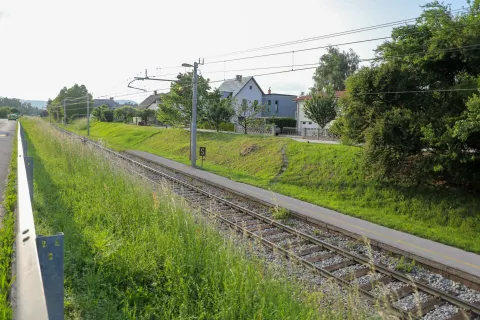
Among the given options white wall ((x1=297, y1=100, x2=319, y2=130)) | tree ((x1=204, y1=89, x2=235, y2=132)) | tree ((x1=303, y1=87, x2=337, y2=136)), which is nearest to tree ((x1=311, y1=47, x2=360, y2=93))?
white wall ((x1=297, y1=100, x2=319, y2=130))

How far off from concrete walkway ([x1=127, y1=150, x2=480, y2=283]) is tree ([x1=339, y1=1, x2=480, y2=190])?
2.93m

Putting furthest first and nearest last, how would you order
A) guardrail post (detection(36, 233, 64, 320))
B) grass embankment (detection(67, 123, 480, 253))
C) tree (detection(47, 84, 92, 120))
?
tree (detection(47, 84, 92, 120)), grass embankment (detection(67, 123, 480, 253)), guardrail post (detection(36, 233, 64, 320))

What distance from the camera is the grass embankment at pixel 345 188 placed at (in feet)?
37.9

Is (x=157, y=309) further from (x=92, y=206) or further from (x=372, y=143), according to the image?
(x=372, y=143)

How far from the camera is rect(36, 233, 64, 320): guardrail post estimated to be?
242 cm

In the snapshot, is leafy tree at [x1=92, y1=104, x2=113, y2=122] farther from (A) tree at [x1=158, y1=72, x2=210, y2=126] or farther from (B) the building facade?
(A) tree at [x1=158, y1=72, x2=210, y2=126]

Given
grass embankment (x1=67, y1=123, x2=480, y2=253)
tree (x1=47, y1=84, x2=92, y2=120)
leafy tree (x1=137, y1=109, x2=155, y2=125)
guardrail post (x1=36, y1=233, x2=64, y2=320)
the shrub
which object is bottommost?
Result: grass embankment (x1=67, y1=123, x2=480, y2=253)

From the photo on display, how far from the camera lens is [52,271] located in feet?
8.09

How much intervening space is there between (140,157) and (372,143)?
61.4ft

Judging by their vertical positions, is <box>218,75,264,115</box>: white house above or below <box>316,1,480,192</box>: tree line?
above

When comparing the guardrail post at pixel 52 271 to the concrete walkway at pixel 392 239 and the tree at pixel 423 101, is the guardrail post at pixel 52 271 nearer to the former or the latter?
the concrete walkway at pixel 392 239

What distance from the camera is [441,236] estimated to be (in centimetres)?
1048

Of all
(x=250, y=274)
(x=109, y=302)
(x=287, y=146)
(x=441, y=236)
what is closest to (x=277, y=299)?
(x=250, y=274)

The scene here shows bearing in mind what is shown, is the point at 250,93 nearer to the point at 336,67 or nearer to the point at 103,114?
the point at 336,67
